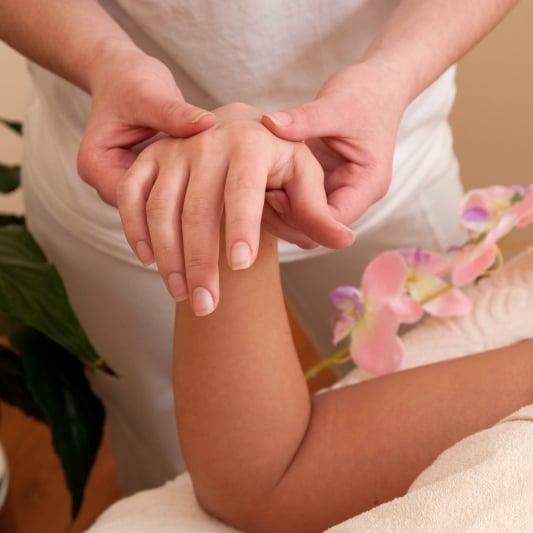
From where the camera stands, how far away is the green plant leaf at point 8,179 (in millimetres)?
1148

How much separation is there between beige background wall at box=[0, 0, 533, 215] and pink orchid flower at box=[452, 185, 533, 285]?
74 centimetres

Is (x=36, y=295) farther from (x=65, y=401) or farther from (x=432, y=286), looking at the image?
(x=432, y=286)

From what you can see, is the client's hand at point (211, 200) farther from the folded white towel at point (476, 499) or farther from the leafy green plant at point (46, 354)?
the leafy green plant at point (46, 354)

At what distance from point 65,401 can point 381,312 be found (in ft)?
1.68

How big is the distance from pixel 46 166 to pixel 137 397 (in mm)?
314

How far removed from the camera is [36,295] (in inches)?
36.7

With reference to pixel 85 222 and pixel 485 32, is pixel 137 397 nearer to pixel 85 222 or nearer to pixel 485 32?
pixel 85 222

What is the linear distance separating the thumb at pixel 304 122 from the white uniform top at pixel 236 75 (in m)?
0.19

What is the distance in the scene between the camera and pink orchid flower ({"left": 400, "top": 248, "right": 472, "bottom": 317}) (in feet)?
2.68

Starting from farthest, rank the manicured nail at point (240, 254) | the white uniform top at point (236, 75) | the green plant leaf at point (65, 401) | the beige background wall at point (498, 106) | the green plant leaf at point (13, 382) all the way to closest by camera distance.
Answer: the beige background wall at point (498, 106)
the green plant leaf at point (13, 382)
the green plant leaf at point (65, 401)
the white uniform top at point (236, 75)
the manicured nail at point (240, 254)

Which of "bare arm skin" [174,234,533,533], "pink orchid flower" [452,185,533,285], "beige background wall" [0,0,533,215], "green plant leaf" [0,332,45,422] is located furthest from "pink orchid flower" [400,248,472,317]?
"beige background wall" [0,0,533,215]

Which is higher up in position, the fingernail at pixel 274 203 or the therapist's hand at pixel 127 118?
the therapist's hand at pixel 127 118

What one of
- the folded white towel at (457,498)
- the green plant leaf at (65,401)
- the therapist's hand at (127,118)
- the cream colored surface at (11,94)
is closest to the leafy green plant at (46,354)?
the green plant leaf at (65,401)

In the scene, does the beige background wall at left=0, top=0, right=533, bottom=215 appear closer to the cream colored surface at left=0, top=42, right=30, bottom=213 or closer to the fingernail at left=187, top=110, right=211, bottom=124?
the cream colored surface at left=0, top=42, right=30, bottom=213
